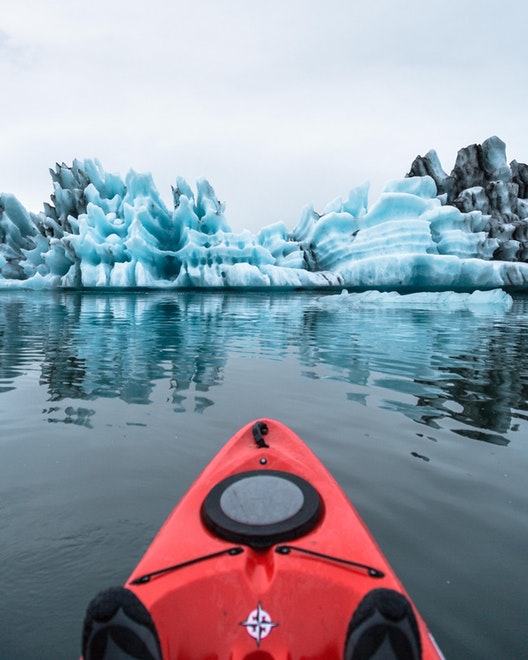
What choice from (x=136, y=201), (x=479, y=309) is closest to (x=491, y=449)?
(x=479, y=309)

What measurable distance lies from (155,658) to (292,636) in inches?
21.8

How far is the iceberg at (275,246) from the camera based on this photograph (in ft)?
111

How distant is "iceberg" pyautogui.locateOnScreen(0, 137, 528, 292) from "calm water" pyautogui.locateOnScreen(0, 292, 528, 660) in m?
25.5

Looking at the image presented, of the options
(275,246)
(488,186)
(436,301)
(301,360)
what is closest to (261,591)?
(301,360)

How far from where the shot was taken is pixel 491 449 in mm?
4246

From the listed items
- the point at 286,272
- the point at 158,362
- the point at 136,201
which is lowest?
the point at 158,362

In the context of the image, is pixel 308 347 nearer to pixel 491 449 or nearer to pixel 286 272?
pixel 491 449

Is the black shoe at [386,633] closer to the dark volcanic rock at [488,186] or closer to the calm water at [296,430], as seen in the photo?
the calm water at [296,430]

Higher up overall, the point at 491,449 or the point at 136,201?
the point at 136,201

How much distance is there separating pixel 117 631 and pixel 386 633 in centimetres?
91

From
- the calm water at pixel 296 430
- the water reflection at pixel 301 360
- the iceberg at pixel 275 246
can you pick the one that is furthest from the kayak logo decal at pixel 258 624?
the iceberg at pixel 275 246

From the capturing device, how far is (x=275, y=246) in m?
38.9

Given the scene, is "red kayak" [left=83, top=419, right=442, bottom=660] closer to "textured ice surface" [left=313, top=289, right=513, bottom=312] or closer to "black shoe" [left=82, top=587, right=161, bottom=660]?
"black shoe" [left=82, top=587, right=161, bottom=660]

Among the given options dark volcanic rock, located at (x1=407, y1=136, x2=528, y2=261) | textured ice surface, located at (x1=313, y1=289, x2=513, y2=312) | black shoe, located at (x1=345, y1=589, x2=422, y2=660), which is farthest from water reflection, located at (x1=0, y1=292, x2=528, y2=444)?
dark volcanic rock, located at (x1=407, y1=136, x2=528, y2=261)
